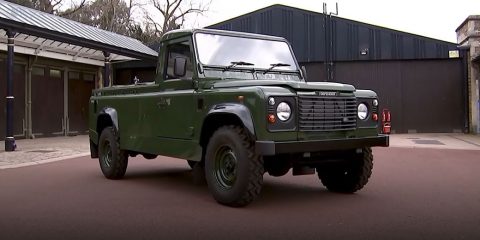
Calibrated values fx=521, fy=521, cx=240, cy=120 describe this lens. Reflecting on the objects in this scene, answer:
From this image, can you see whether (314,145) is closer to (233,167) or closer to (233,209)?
(233,167)

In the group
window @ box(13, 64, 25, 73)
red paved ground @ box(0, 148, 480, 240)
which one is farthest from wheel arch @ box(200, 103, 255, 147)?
window @ box(13, 64, 25, 73)

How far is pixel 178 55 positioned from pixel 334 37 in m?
14.8

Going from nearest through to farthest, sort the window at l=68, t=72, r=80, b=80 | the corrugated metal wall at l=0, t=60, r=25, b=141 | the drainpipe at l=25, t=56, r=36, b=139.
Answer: the corrugated metal wall at l=0, t=60, r=25, b=141 → the drainpipe at l=25, t=56, r=36, b=139 → the window at l=68, t=72, r=80, b=80

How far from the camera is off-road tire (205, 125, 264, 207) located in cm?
610

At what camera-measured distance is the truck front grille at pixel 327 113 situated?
6.21m

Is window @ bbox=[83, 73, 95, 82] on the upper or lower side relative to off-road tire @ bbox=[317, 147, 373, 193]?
upper

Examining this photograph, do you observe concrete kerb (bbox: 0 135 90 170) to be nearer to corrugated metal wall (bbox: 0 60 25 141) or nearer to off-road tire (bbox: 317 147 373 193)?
corrugated metal wall (bbox: 0 60 25 141)

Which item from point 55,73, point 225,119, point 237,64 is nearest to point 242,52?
point 237,64

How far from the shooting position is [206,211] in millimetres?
6285

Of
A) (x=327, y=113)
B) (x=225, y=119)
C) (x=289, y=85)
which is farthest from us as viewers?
(x=225, y=119)

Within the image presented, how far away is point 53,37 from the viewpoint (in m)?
14.9

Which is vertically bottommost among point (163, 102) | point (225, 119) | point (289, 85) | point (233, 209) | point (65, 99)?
point (233, 209)

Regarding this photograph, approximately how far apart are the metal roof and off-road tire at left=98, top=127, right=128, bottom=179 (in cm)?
562

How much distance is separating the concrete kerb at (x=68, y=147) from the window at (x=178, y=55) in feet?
17.2
